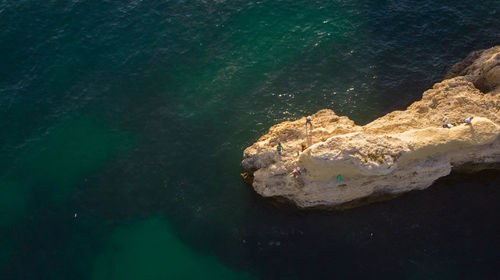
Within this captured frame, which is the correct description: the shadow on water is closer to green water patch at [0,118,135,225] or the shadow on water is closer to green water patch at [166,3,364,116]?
green water patch at [166,3,364,116]

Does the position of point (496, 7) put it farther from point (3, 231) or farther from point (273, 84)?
point (3, 231)

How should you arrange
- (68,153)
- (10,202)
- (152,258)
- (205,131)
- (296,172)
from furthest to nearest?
(205,131)
(68,153)
(10,202)
(152,258)
(296,172)

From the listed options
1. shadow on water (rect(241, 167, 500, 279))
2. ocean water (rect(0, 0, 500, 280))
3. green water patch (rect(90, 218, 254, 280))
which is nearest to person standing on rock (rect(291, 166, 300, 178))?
shadow on water (rect(241, 167, 500, 279))

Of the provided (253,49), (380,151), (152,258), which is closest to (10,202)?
(152,258)

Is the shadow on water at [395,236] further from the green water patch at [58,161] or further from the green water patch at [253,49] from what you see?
the green water patch at [58,161]

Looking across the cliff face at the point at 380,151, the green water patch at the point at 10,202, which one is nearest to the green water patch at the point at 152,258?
the cliff face at the point at 380,151

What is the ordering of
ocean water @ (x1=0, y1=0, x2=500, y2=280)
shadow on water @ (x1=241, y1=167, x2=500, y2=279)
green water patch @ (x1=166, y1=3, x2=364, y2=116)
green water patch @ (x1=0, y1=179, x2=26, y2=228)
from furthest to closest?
green water patch @ (x1=166, y1=3, x2=364, y2=116) → green water patch @ (x1=0, y1=179, x2=26, y2=228) → ocean water @ (x1=0, y1=0, x2=500, y2=280) → shadow on water @ (x1=241, y1=167, x2=500, y2=279)

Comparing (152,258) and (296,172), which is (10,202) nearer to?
(152,258)
